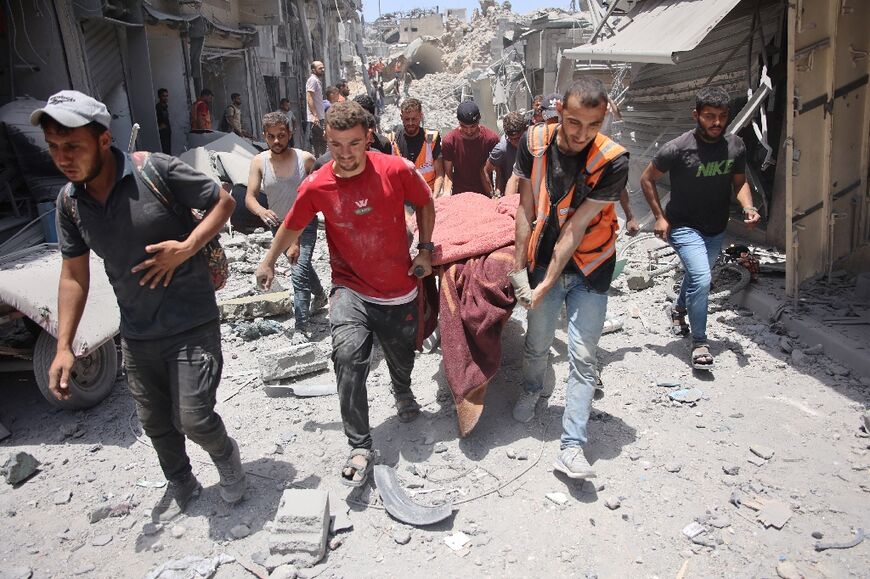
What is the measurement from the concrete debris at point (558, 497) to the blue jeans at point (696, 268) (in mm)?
1784

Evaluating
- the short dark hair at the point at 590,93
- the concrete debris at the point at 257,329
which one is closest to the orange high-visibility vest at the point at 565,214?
the short dark hair at the point at 590,93

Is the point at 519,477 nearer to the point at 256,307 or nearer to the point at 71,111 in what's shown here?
the point at 71,111

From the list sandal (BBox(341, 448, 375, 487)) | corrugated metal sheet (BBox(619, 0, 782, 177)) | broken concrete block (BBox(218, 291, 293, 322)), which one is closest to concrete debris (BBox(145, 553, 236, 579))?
sandal (BBox(341, 448, 375, 487))

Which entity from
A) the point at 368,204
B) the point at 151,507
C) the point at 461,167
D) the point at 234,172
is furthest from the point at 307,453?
the point at 234,172

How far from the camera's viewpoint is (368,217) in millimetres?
3039

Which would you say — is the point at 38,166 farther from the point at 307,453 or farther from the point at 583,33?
the point at 583,33

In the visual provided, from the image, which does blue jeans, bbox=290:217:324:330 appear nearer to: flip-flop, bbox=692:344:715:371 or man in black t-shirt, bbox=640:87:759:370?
man in black t-shirt, bbox=640:87:759:370

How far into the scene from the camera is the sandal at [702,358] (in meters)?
4.04

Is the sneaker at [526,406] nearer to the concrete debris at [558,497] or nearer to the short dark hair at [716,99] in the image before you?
the concrete debris at [558,497]

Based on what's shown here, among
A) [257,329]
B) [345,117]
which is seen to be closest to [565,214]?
[345,117]

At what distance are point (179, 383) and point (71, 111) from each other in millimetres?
1213

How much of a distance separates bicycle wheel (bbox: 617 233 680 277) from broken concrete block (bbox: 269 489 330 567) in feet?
13.1

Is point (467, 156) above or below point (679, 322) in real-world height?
above

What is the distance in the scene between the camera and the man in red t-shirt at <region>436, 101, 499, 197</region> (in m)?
5.56
